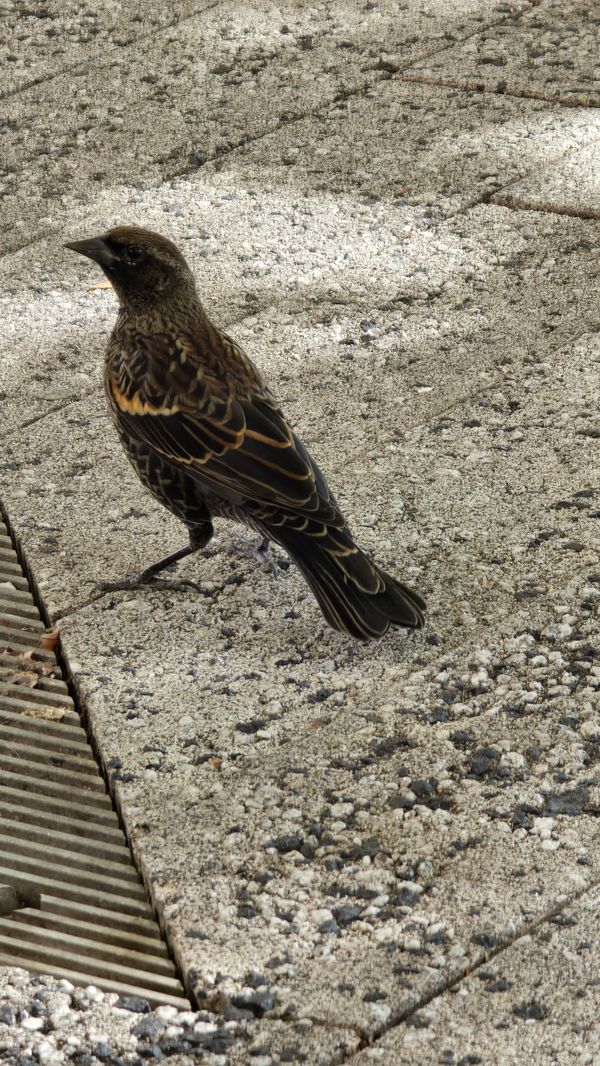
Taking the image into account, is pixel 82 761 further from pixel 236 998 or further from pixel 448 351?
pixel 448 351

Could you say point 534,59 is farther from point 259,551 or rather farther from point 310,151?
point 259,551

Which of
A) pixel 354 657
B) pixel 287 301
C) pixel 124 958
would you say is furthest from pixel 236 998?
pixel 287 301

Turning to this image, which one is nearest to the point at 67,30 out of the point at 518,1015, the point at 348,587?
the point at 348,587

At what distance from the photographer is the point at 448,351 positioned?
4668 millimetres

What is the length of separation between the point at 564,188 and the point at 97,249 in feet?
7.97

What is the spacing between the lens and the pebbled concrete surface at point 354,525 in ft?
8.71

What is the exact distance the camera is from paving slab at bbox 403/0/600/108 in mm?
6117

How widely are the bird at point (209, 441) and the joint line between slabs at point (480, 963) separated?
894 millimetres

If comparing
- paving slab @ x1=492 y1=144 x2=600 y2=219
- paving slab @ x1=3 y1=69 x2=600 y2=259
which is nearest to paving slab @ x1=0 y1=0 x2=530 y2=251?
paving slab @ x1=3 y1=69 x2=600 y2=259

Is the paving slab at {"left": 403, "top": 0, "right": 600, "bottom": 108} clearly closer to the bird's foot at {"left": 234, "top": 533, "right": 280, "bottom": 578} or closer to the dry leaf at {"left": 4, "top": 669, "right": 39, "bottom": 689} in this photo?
the bird's foot at {"left": 234, "top": 533, "right": 280, "bottom": 578}

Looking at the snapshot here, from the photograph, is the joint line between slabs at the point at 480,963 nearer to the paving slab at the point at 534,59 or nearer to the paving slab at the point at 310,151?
the paving slab at the point at 310,151

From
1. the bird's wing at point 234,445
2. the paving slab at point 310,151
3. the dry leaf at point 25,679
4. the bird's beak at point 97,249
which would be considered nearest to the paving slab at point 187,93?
the paving slab at point 310,151

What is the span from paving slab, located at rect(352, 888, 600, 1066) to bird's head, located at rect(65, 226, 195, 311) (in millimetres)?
2017

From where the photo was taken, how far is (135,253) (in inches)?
148
